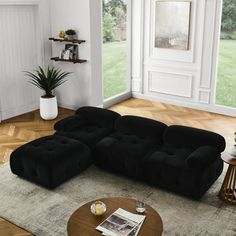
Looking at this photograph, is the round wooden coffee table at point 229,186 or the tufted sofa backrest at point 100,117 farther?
the tufted sofa backrest at point 100,117

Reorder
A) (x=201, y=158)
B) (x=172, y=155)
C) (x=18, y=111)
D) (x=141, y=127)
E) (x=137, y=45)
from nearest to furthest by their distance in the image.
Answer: (x=201, y=158) < (x=172, y=155) < (x=141, y=127) < (x=18, y=111) < (x=137, y=45)

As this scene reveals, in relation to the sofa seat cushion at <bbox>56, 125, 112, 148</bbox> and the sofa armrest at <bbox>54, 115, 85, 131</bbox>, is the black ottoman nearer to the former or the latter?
the sofa seat cushion at <bbox>56, 125, 112, 148</bbox>

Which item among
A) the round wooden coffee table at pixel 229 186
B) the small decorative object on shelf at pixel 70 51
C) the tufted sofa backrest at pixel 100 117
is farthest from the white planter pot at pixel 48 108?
the round wooden coffee table at pixel 229 186

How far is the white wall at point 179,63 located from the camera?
19.1 feet

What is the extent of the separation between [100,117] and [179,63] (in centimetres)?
227

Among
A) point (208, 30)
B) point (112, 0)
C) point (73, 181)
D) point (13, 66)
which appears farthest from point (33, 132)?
point (208, 30)

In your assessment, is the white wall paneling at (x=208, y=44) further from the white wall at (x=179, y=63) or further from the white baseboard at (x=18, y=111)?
the white baseboard at (x=18, y=111)

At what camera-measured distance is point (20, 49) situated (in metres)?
5.78

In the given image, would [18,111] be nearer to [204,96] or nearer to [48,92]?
[48,92]

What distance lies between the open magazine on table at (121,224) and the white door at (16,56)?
3511mm

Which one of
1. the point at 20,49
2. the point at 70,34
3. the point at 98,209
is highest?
the point at 70,34

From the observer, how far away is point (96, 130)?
444cm

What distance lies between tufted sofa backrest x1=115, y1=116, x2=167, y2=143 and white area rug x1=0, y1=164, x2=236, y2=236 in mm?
575

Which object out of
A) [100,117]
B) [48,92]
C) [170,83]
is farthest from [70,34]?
[170,83]
